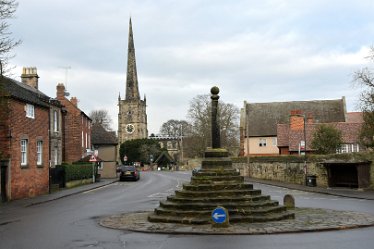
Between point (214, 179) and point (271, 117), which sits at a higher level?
point (271, 117)

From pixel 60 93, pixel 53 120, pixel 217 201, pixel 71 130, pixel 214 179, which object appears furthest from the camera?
pixel 60 93

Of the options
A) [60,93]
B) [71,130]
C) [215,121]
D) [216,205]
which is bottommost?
[216,205]

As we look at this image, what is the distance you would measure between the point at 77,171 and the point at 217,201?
2872 centimetres

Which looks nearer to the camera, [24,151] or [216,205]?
[216,205]

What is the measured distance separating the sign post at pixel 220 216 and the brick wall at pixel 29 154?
16.0 metres

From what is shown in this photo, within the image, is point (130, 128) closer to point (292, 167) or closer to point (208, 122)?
point (208, 122)

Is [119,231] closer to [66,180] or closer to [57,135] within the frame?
[66,180]

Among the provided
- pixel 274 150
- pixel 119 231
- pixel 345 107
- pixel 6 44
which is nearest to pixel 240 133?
pixel 274 150

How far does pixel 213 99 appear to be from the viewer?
1823 centimetres

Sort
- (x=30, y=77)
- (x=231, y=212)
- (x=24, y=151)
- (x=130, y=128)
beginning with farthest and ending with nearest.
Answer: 1. (x=130, y=128)
2. (x=30, y=77)
3. (x=24, y=151)
4. (x=231, y=212)

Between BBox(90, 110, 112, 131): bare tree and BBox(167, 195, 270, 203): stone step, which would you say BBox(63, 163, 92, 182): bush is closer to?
BBox(167, 195, 270, 203): stone step

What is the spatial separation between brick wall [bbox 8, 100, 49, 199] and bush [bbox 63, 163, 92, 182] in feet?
19.3

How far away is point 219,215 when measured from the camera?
1402 centimetres

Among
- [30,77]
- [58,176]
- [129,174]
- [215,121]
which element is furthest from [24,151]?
[129,174]
